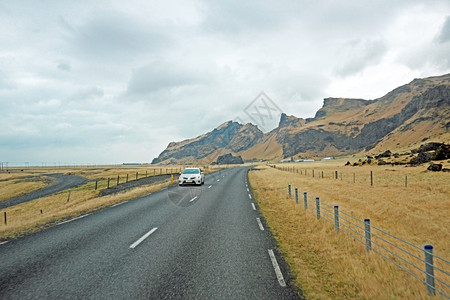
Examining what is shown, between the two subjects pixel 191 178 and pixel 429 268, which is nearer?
pixel 429 268

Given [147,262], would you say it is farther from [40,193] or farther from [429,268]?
[40,193]

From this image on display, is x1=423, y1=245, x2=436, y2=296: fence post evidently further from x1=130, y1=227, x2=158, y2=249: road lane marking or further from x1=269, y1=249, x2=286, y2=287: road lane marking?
x1=130, y1=227, x2=158, y2=249: road lane marking

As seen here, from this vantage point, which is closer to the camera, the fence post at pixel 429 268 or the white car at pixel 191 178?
the fence post at pixel 429 268

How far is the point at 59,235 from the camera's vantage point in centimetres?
825

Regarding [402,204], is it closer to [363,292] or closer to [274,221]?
[274,221]

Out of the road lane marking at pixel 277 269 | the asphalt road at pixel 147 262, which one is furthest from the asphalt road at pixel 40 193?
the road lane marking at pixel 277 269

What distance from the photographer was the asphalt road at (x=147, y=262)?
14.7 ft

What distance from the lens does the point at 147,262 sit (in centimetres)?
577

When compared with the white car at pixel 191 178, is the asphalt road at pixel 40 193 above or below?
below

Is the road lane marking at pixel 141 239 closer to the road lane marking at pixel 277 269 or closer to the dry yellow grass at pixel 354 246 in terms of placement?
the road lane marking at pixel 277 269

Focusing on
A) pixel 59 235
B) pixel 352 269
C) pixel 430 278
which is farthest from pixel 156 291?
pixel 59 235

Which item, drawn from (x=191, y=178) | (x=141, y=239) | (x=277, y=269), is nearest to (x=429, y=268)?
(x=277, y=269)

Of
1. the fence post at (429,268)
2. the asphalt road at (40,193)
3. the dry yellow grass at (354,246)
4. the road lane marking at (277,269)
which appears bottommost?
the asphalt road at (40,193)

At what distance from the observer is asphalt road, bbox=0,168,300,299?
14.7 ft
